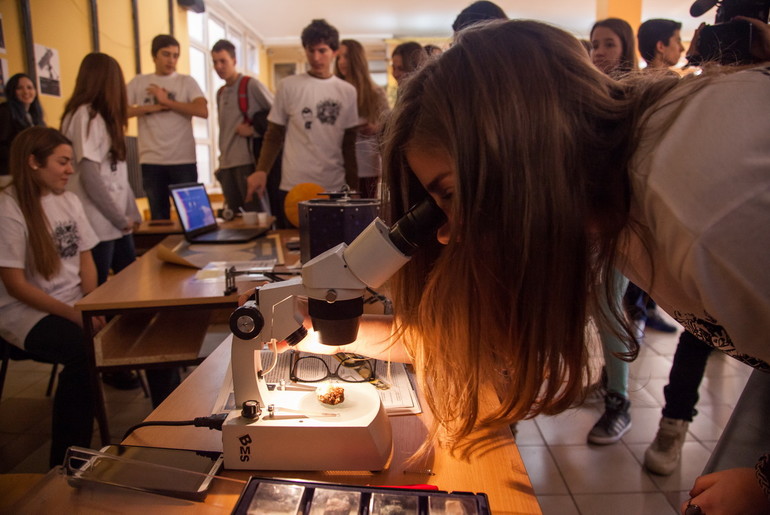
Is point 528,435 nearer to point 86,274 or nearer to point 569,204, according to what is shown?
point 569,204

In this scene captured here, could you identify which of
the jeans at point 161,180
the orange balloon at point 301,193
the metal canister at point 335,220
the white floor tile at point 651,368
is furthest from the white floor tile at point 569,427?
the jeans at point 161,180

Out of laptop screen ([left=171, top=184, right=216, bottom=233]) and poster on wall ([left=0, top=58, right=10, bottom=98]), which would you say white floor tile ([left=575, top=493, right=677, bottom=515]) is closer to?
laptop screen ([left=171, top=184, right=216, bottom=233])

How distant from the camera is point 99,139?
2463mm

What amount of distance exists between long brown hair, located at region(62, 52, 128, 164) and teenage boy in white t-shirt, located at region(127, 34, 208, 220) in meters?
0.74

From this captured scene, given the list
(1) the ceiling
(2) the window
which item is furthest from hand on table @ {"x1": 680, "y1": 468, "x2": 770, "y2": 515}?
(1) the ceiling

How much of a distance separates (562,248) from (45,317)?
69.9 inches

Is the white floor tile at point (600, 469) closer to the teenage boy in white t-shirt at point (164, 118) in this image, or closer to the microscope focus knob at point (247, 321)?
the microscope focus knob at point (247, 321)

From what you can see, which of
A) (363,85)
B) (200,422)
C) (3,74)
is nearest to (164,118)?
(3,74)

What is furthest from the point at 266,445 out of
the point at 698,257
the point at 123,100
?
the point at 123,100

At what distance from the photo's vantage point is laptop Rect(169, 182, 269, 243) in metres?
2.33

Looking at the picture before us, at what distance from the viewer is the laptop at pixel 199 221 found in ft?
7.64

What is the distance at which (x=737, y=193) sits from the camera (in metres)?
0.47

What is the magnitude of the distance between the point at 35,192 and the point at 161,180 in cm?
166

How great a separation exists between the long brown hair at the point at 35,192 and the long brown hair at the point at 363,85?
1.57 metres
